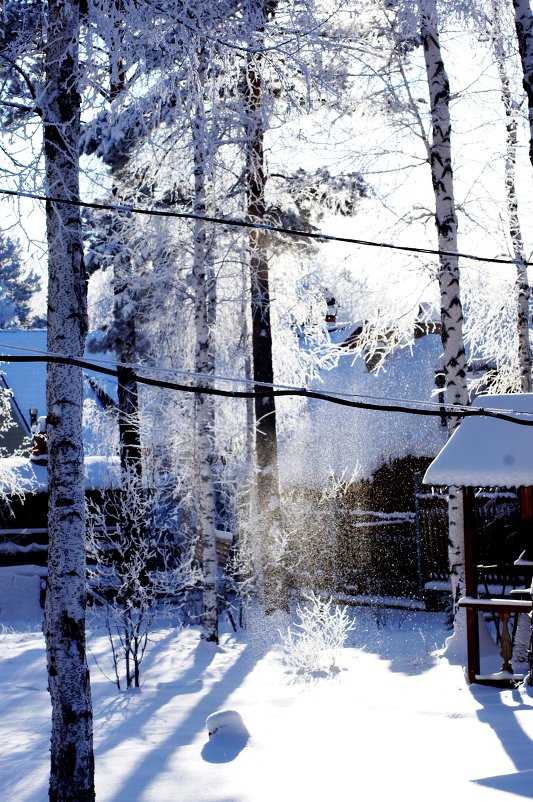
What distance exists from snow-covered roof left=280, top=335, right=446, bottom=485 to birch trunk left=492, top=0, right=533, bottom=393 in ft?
25.8

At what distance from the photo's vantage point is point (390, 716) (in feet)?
30.2

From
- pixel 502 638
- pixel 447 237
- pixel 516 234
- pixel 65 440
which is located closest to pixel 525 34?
pixel 447 237

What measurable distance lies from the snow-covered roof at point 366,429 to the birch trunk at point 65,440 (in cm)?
1626

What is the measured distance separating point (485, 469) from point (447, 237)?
3.59 m

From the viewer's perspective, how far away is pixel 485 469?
9.96 m

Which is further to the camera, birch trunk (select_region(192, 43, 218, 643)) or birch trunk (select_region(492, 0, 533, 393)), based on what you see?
birch trunk (select_region(192, 43, 218, 643))

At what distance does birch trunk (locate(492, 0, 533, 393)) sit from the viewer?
1320 cm

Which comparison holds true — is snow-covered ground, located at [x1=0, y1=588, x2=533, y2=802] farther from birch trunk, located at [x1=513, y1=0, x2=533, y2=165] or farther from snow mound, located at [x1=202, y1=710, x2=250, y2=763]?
birch trunk, located at [x1=513, y1=0, x2=533, y2=165]

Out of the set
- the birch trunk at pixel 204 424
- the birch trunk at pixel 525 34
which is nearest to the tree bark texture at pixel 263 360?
the birch trunk at pixel 204 424

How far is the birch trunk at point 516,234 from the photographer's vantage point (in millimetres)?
13203

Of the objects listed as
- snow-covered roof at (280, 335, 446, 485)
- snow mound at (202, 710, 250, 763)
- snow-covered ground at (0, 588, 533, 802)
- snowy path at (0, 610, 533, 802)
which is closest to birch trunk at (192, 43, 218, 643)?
snow-covered ground at (0, 588, 533, 802)

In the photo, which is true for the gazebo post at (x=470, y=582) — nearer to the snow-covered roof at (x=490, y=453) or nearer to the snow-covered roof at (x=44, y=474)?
the snow-covered roof at (x=490, y=453)

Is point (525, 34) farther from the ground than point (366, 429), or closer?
farther from the ground

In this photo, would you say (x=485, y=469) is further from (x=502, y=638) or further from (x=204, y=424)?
(x=204, y=424)
